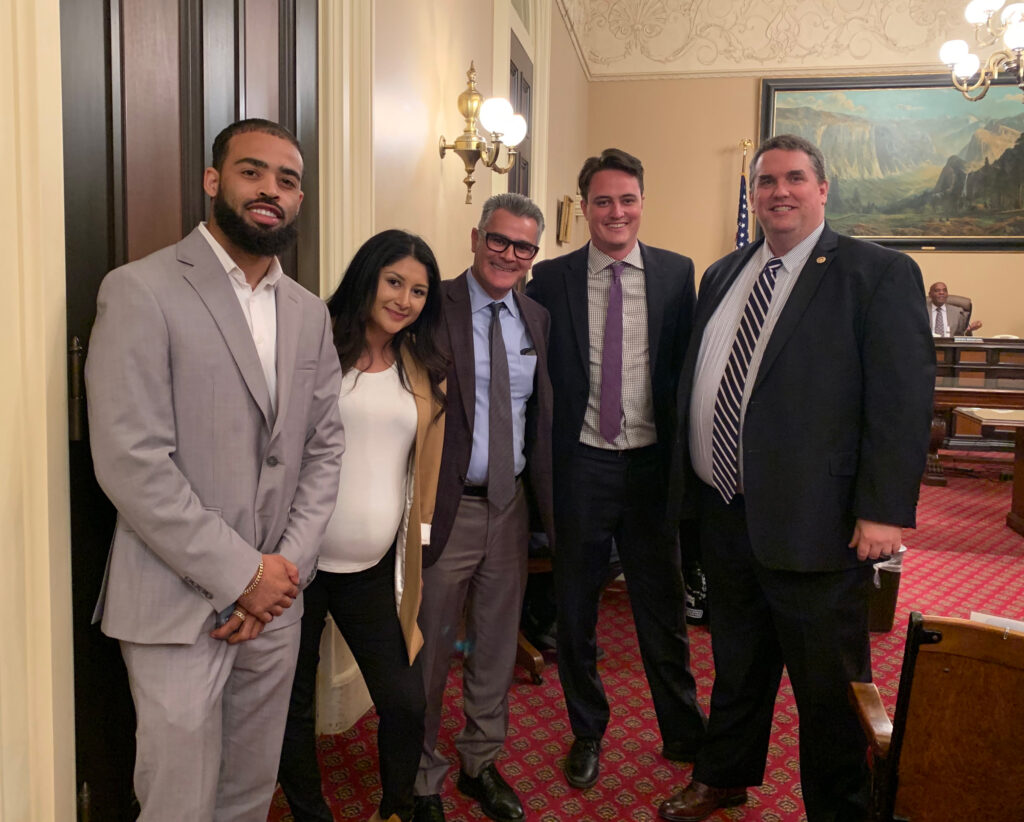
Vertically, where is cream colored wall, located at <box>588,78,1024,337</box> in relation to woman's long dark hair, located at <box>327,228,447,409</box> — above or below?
above

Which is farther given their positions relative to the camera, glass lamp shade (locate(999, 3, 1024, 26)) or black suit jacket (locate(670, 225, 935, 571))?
glass lamp shade (locate(999, 3, 1024, 26))

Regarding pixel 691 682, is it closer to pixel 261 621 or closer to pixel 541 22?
pixel 261 621

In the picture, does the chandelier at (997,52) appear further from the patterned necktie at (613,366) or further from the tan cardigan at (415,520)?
the tan cardigan at (415,520)

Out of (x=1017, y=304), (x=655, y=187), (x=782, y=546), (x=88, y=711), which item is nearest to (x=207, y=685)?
(x=88, y=711)

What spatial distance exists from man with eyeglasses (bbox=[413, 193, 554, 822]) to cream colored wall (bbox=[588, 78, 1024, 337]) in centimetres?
772

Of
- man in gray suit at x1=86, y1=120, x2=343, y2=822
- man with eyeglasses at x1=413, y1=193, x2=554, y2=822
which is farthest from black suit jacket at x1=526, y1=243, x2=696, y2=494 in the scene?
man in gray suit at x1=86, y1=120, x2=343, y2=822

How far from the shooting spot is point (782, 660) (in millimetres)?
2406

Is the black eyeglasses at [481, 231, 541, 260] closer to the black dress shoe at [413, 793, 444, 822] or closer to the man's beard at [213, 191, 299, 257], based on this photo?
the man's beard at [213, 191, 299, 257]

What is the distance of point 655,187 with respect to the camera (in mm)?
9984

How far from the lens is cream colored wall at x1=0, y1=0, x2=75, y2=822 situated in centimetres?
136

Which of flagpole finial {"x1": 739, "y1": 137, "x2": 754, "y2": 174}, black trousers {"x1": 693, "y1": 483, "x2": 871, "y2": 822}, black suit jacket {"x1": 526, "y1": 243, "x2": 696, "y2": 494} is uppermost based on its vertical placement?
flagpole finial {"x1": 739, "y1": 137, "x2": 754, "y2": 174}

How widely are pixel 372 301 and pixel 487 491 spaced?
649 mm

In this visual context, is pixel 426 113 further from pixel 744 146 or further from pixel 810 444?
pixel 744 146

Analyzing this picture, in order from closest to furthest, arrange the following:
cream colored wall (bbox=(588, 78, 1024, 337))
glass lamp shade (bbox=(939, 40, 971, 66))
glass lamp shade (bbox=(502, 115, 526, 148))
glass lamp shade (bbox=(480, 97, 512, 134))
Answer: glass lamp shade (bbox=(480, 97, 512, 134)) → glass lamp shade (bbox=(502, 115, 526, 148)) → glass lamp shade (bbox=(939, 40, 971, 66)) → cream colored wall (bbox=(588, 78, 1024, 337))
